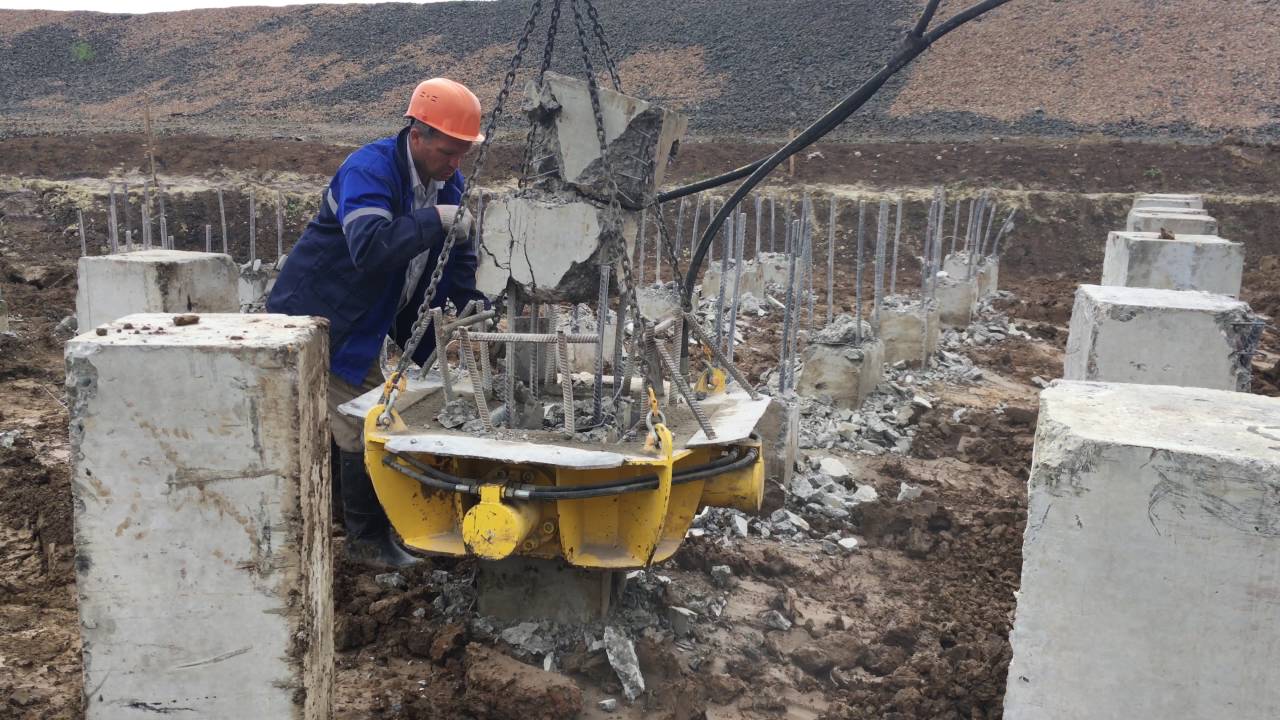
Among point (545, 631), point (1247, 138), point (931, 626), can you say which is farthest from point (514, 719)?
point (1247, 138)

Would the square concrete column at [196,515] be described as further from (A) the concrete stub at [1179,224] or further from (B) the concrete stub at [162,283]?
(A) the concrete stub at [1179,224]

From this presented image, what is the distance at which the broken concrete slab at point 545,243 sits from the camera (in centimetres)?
326

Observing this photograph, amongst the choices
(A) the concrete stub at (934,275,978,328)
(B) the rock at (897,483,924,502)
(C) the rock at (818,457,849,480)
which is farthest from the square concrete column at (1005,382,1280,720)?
(A) the concrete stub at (934,275,978,328)

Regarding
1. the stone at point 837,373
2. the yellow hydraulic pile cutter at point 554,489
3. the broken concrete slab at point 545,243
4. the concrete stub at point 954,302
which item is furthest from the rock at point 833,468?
the concrete stub at point 954,302

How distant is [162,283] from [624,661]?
315cm

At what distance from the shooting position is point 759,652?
3580mm

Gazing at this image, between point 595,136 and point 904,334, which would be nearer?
point 595,136

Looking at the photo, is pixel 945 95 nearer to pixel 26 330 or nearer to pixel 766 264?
pixel 766 264

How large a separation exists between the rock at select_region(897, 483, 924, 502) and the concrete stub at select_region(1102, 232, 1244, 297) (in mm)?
1605

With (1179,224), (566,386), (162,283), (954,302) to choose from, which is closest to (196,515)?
(566,386)

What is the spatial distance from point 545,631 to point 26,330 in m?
7.46

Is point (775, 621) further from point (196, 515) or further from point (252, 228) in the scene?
point (252, 228)

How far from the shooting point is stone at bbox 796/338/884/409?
22.6ft

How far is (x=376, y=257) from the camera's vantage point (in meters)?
3.52
